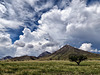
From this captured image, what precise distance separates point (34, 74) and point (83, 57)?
112ft

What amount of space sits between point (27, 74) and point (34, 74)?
1.55 metres

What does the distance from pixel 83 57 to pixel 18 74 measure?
36973 millimetres

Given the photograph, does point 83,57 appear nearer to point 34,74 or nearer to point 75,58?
point 75,58

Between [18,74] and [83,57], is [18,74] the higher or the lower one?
the lower one

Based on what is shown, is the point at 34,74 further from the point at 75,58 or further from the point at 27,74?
the point at 75,58

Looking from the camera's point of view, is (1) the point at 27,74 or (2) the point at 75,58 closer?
(1) the point at 27,74

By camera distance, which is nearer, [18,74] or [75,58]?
[18,74]

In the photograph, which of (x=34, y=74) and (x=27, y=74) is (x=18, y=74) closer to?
(x=27, y=74)

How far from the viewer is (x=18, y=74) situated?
1942cm

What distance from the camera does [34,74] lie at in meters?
20.0

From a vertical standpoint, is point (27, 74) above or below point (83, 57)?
below

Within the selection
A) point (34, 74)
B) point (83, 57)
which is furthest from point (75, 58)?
point (34, 74)

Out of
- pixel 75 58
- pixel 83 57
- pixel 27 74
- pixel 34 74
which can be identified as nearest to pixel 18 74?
pixel 27 74

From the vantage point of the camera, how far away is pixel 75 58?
46531 millimetres
